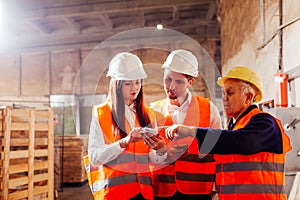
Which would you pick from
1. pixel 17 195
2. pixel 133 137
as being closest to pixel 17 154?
pixel 17 195

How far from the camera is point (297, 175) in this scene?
2.37 meters

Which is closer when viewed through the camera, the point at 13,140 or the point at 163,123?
the point at 163,123

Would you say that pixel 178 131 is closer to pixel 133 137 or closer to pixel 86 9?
pixel 133 137

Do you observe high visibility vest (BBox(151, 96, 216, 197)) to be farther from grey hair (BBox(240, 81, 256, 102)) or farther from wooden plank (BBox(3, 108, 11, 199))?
wooden plank (BBox(3, 108, 11, 199))

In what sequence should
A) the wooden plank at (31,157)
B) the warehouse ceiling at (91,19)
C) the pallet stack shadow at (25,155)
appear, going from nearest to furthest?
1. the pallet stack shadow at (25,155)
2. the wooden plank at (31,157)
3. the warehouse ceiling at (91,19)

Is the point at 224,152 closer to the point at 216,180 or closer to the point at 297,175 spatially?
the point at 216,180

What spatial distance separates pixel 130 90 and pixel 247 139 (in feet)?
2.27

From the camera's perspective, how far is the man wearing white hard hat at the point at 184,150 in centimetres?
190

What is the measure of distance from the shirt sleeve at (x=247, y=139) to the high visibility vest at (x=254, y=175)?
2.3 inches

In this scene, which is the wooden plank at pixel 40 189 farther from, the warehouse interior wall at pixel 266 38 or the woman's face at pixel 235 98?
the woman's face at pixel 235 98

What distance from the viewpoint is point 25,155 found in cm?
537

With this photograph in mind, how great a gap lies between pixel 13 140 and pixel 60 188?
324 cm

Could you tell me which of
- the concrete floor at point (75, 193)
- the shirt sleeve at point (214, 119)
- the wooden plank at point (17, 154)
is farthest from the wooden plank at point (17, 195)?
the shirt sleeve at point (214, 119)

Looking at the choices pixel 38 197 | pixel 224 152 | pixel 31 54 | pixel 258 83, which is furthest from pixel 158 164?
pixel 31 54
